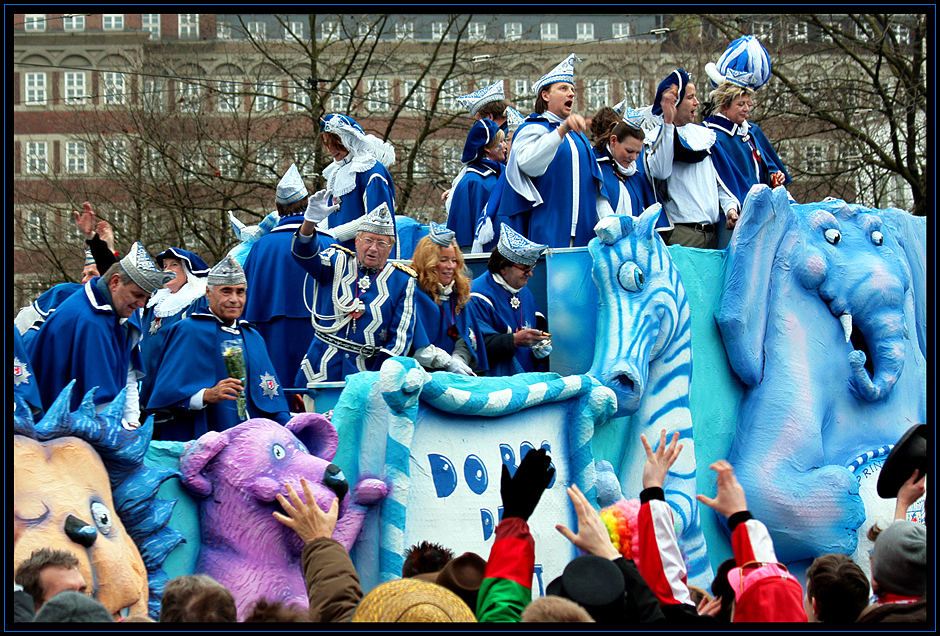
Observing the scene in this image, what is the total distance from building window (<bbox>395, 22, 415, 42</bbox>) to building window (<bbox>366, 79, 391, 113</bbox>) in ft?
2.15

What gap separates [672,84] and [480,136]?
1.58 meters

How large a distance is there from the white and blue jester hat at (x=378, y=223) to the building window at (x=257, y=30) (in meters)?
11.3

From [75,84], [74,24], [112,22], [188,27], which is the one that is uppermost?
[112,22]

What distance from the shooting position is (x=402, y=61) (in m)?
16.8

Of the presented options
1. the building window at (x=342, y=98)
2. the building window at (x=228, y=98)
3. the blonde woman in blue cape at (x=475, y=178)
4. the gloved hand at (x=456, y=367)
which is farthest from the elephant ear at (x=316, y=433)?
the building window at (x=228, y=98)

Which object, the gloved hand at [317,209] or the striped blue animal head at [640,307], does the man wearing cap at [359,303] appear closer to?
the gloved hand at [317,209]

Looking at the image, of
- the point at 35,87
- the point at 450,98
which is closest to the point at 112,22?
the point at 35,87

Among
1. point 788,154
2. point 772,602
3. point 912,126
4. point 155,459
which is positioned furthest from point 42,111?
point 772,602

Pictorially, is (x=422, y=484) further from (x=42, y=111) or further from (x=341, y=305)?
(x=42, y=111)

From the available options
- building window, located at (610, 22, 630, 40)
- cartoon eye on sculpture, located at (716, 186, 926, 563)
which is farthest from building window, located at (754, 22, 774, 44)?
cartoon eye on sculpture, located at (716, 186, 926, 563)

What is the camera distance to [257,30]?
56.2 feet

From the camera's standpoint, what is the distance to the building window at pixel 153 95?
16234 millimetres

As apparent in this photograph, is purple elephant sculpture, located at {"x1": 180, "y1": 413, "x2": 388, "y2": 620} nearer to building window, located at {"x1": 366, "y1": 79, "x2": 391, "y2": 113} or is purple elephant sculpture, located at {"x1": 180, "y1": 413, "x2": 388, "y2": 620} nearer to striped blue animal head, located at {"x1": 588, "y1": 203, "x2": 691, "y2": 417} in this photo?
striped blue animal head, located at {"x1": 588, "y1": 203, "x2": 691, "y2": 417}

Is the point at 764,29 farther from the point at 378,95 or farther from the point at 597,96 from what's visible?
the point at 378,95
